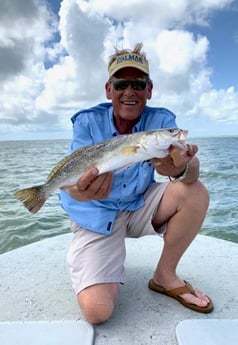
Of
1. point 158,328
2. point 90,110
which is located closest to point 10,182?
point 90,110

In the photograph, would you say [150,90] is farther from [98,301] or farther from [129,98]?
[98,301]

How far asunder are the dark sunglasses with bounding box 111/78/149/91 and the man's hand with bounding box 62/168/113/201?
75 centimetres

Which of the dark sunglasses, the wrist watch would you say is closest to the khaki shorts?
the wrist watch

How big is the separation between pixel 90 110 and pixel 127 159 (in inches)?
32.4

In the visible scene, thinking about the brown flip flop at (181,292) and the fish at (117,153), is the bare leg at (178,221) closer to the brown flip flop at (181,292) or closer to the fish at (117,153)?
the brown flip flop at (181,292)

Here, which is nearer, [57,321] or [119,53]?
[57,321]

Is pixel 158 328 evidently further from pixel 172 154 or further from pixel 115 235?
pixel 172 154

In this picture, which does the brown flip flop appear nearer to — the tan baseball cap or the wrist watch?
the wrist watch

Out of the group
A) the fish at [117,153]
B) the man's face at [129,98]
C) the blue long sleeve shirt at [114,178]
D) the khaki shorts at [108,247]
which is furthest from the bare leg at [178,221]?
the man's face at [129,98]

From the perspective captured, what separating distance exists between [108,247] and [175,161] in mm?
859

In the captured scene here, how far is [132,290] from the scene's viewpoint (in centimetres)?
275

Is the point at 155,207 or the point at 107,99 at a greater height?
the point at 107,99

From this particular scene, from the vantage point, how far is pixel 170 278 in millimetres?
2662

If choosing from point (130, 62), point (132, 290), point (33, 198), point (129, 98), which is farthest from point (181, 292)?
point (130, 62)
